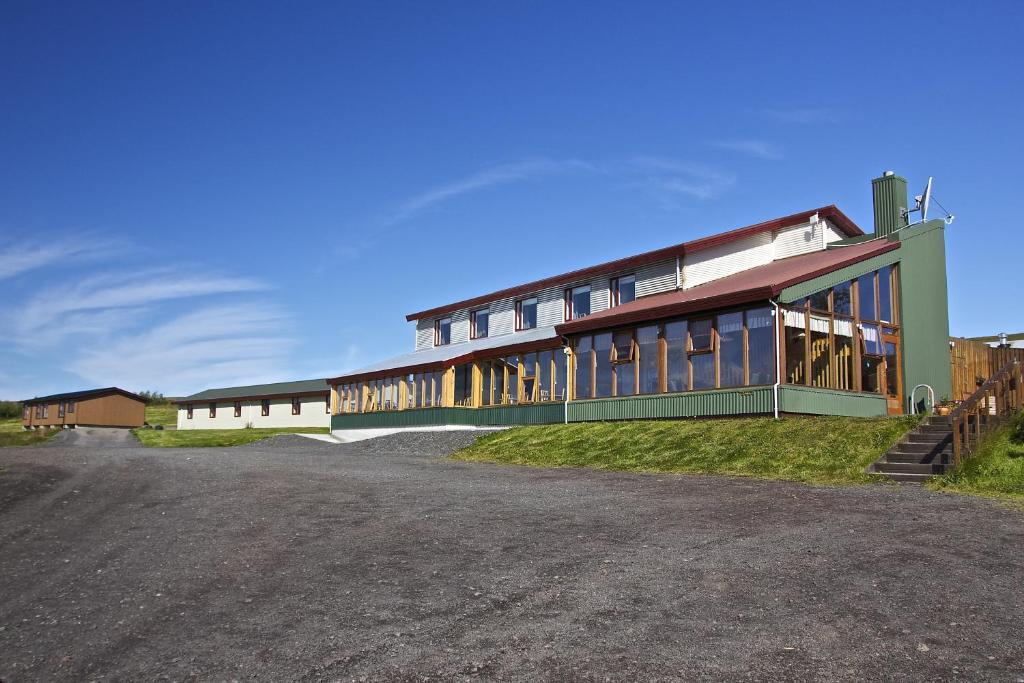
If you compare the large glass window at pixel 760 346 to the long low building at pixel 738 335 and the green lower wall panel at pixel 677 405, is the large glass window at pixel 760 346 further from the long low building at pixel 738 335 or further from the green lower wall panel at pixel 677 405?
the green lower wall panel at pixel 677 405

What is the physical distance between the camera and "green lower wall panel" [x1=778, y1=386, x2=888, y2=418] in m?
23.6

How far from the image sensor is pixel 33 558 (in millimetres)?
10516

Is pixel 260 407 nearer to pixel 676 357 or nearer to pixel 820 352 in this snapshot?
pixel 676 357

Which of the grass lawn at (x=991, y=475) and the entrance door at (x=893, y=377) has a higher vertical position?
the entrance door at (x=893, y=377)

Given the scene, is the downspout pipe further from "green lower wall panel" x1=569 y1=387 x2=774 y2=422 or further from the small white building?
the small white building

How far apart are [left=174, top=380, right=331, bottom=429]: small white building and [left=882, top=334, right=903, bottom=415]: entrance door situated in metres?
35.7

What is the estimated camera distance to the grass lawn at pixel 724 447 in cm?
1822

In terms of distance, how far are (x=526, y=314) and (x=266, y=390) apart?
1158 inches

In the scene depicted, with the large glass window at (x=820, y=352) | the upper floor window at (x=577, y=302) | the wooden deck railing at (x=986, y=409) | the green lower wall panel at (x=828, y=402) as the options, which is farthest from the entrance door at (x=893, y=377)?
the upper floor window at (x=577, y=302)

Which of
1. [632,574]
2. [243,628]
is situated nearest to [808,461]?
[632,574]

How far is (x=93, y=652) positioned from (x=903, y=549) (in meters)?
8.60

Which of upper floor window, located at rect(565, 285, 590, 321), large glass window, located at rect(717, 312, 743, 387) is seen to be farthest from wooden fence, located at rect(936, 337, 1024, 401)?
upper floor window, located at rect(565, 285, 590, 321)

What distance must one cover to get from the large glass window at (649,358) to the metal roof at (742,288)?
Result: 53cm

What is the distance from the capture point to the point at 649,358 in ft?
92.6
